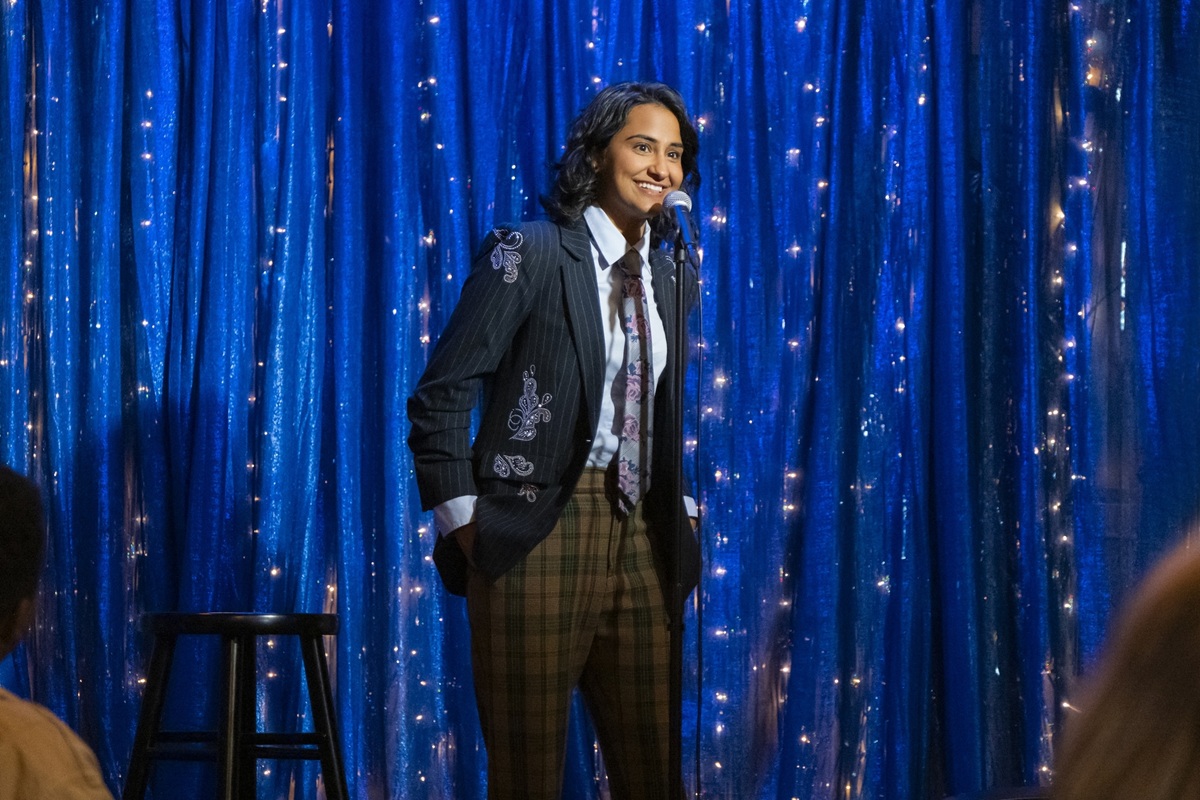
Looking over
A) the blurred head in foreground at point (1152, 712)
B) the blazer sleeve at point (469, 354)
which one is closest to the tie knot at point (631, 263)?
the blazer sleeve at point (469, 354)

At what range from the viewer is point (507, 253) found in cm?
228

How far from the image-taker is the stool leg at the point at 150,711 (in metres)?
2.62

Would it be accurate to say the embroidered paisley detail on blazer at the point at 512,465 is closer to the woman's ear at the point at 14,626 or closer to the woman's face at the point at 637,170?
the woman's face at the point at 637,170

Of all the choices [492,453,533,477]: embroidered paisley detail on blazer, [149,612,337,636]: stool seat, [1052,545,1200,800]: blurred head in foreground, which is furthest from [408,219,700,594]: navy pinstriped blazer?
[1052,545,1200,800]: blurred head in foreground

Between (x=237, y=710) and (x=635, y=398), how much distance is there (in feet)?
3.17

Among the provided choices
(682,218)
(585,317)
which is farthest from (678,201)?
(585,317)

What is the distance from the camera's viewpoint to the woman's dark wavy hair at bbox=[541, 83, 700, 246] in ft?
7.91

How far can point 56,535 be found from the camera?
3227 millimetres

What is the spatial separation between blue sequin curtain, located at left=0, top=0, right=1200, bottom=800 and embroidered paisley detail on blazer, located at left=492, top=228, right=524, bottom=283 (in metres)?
0.94

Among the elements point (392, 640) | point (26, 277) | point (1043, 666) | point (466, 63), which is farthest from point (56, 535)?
point (1043, 666)

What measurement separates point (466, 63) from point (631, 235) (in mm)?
1060

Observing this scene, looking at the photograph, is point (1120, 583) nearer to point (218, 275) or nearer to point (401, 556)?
point (401, 556)

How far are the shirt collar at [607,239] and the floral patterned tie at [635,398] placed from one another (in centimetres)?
5

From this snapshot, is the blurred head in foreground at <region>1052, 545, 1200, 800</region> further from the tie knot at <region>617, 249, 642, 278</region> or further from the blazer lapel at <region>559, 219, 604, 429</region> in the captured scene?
the tie knot at <region>617, 249, 642, 278</region>
